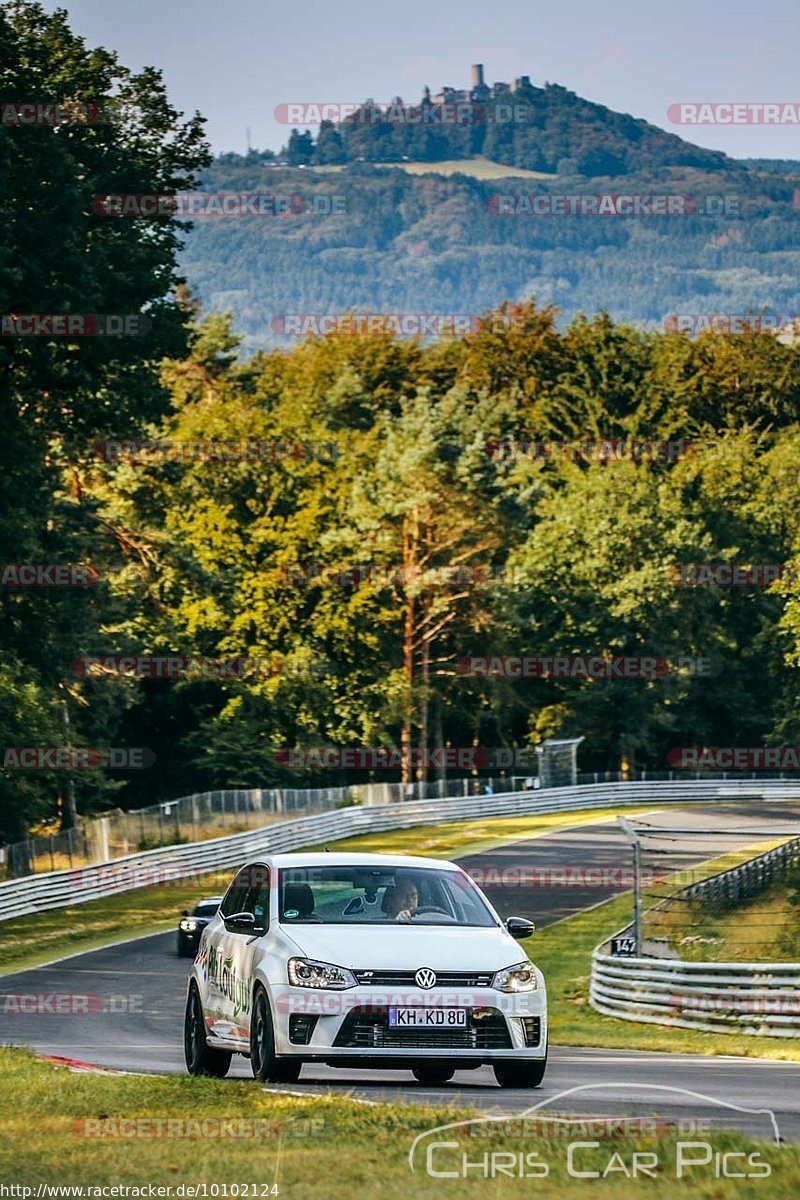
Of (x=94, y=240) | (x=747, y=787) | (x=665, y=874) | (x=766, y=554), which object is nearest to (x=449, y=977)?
(x=94, y=240)

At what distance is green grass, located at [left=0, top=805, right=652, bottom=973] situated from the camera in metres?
39.4

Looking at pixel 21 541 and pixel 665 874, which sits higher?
pixel 21 541

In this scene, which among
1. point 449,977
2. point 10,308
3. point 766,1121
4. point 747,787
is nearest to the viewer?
point 766,1121

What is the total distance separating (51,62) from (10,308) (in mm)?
8451

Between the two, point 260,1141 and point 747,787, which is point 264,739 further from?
point 260,1141

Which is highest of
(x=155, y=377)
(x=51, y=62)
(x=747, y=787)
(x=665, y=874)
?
(x=51, y=62)

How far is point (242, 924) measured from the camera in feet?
45.6

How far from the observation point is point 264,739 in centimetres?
7544

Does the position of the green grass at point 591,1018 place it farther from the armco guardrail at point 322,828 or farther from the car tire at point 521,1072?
the armco guardrail at point 322,828

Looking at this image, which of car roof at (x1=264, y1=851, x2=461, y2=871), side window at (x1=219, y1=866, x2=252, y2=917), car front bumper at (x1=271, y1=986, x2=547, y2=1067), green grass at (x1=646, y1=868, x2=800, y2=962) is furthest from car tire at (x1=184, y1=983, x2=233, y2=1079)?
green grass at (x1=646, y1=868, x2=800, y2=962)

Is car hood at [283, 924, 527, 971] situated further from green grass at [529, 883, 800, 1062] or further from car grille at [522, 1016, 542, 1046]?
green grass at [529, 883, 800, 1062]

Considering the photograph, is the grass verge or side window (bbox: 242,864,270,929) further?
the grass verge

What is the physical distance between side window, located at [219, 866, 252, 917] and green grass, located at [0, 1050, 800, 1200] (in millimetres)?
2448

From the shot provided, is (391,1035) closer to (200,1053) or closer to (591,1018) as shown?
(200,1053)
